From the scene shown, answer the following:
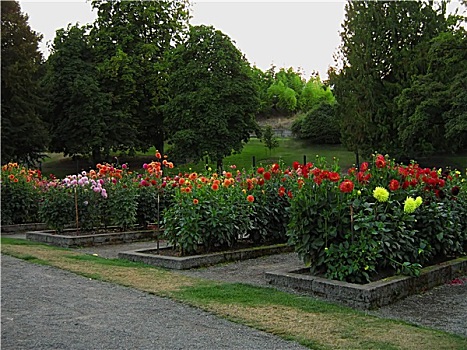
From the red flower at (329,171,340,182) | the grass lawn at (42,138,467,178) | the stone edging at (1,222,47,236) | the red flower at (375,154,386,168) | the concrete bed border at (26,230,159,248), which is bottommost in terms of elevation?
the concrete bed border at (26,230,159,248)

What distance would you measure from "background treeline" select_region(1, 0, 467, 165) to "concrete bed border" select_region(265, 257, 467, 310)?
21.4 metres

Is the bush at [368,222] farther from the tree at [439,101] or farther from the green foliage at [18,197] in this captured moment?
the tree at [439,101]

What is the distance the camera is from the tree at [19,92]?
30.8 metres

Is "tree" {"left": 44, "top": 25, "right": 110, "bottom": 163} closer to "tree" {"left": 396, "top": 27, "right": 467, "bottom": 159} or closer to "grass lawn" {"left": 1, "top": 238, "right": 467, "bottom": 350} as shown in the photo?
"tree" {"left": 396, "top": 27, "right": 467, "bottom": 159}

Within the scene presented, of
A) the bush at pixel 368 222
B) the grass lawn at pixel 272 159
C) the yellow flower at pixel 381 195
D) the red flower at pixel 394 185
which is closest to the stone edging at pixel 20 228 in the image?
the bush at pixel 368 222

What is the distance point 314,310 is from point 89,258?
15.6ft

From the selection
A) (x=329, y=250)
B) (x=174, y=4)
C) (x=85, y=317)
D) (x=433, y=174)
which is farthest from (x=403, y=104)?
(x=85, y=317)

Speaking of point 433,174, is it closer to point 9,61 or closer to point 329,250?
point 329,250

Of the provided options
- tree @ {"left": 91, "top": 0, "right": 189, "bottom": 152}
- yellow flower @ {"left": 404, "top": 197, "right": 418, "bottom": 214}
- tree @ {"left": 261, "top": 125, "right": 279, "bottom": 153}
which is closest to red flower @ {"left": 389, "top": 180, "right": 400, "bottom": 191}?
yellow flower @ {"left": 404, "top": 197, "right": 418, "bottom": 214}

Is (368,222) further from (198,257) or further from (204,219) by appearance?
(204,219)

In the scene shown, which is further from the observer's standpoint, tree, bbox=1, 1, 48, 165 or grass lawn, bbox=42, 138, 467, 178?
grass lawn, bbox=42, 138, 467, 178

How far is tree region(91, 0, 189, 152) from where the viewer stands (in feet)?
119

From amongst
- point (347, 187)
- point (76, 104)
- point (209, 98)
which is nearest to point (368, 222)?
point (347, 187)

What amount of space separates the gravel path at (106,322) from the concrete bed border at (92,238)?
171 inches
